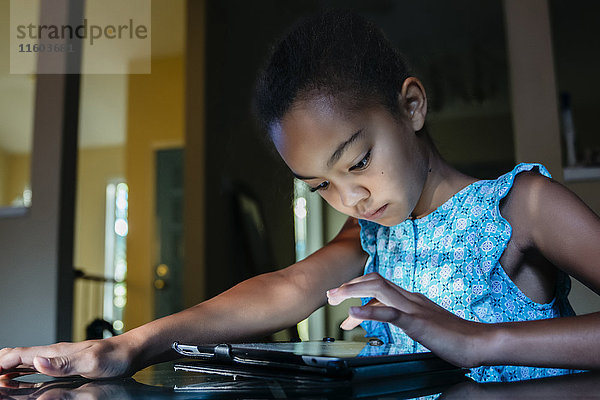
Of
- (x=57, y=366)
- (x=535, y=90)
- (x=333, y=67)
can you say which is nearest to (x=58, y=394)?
(x=57, y=366)

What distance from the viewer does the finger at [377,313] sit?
0.51 m

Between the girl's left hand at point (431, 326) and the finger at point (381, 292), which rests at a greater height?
the finger at point (381, 292)

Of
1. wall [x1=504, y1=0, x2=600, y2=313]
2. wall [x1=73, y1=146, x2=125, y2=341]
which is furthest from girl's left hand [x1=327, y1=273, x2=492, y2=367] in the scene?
wall [x1=73, y1=146, x2=125, y2=341]

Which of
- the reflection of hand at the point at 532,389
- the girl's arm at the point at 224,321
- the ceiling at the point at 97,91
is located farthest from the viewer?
the ceiling at the point at 97,91

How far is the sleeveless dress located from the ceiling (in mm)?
1959

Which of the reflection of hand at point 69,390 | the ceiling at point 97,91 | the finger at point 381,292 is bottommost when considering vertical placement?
the reflection of hand at point 69,390

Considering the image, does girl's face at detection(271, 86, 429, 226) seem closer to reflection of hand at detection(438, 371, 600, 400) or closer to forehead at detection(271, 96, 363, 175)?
forehead at detection(271, 96, 363, 175)

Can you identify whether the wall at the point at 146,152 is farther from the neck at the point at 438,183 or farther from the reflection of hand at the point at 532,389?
the reflection of hand at the point at 532,389

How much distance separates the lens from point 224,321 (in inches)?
33.2

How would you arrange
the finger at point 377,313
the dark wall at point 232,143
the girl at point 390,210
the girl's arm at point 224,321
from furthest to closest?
the dark wall at point 232,143 < the girl at point 390,210 < the girl's arm at point 224,321 < the finger at point 377,313

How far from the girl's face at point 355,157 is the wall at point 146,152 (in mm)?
4225

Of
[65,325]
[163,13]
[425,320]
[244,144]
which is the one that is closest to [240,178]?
[244,144]

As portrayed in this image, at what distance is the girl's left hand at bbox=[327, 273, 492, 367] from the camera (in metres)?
0.54

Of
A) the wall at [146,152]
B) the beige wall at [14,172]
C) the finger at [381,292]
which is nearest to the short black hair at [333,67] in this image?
the finger at [381,292]
